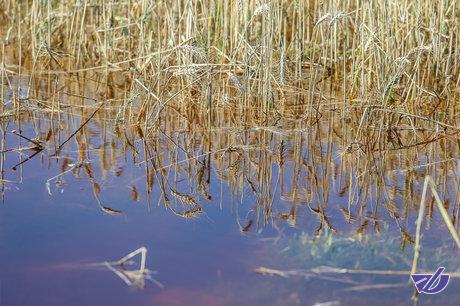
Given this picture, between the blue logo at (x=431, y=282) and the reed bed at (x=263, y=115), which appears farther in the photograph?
the reed bed at (x=263, y=115)

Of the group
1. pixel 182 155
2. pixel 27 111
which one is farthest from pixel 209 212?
pixel 27 111

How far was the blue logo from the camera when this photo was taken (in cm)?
200

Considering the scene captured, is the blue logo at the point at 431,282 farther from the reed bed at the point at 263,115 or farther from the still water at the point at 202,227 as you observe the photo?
the reed bed at the point at 263,115

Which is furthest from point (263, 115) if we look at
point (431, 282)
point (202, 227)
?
point (431, 282)

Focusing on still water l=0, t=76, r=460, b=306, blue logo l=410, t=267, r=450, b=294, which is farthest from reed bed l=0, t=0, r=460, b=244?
blue logo l=410, t=267, r=450, b=294

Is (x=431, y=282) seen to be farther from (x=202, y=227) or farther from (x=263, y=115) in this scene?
(x=263, y=115)

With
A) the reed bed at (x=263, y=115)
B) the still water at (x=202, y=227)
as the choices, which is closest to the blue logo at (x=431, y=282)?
the still water at (x=202, y=227)

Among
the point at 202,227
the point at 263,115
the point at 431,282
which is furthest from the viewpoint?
the point at 263,115

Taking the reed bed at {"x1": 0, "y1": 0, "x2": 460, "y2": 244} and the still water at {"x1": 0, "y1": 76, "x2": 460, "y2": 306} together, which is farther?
the reed bed at {"x1": 0, "y1": 0, "x2": 460, "y2": 244}

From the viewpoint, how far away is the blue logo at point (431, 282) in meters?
2.00

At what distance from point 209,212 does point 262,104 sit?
1187mm

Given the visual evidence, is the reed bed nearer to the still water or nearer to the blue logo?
the still water

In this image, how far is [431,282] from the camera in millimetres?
2043

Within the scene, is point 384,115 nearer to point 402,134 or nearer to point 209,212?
point 402,134
